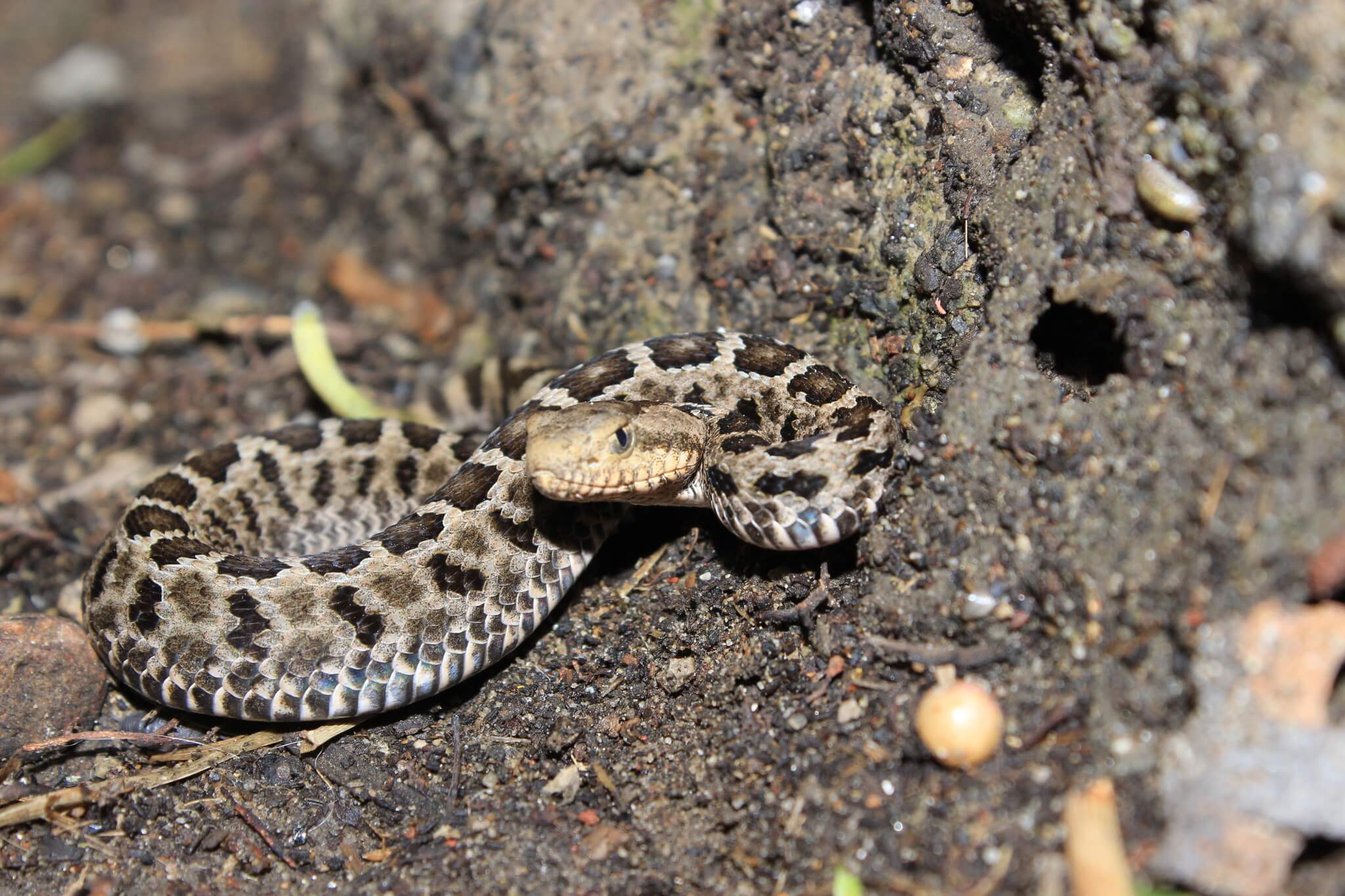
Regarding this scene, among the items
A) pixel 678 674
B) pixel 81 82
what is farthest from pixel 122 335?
pixel 678 674

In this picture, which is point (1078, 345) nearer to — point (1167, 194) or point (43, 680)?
point (1167, 194)

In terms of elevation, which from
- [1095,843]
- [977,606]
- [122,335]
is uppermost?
[977,606]

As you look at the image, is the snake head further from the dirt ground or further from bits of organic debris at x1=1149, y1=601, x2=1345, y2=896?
bits of organic debris at x1=1149, y1=601, x2=1345, y2=896

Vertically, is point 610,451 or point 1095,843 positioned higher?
point 610,451

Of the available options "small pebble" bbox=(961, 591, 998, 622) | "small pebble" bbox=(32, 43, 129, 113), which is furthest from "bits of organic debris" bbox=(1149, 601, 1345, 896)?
"small pebble" bbox=(32, 43, 129, 113)

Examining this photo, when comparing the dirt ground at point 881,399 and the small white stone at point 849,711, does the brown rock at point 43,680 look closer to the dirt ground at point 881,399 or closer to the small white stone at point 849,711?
the dirt ground at point 881,399
